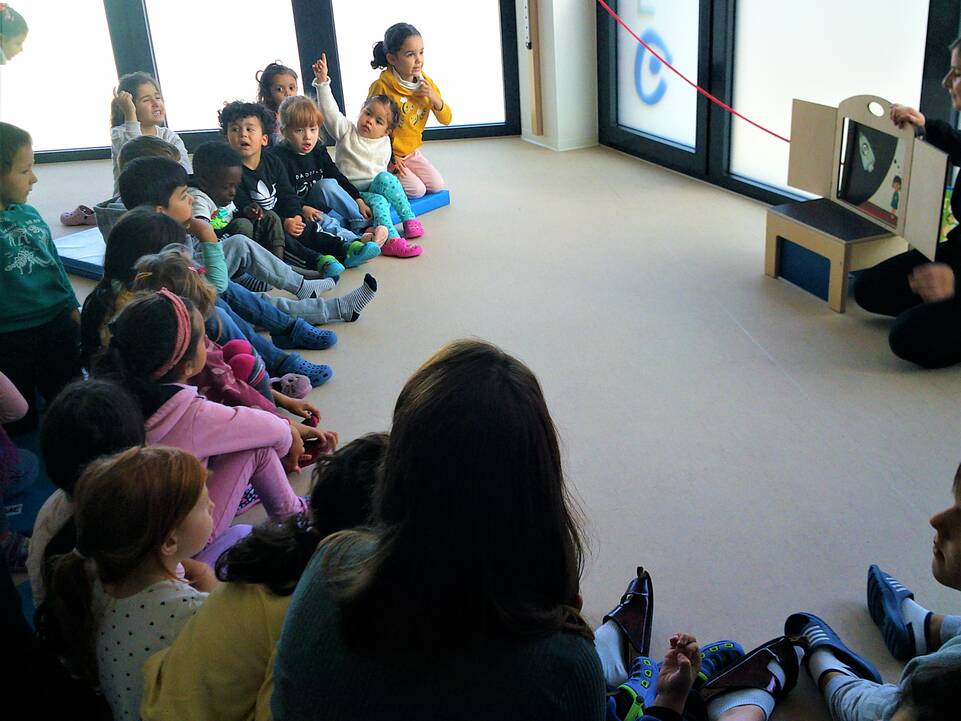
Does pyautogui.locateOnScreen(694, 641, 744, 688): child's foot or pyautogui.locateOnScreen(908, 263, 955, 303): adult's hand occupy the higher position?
pyautogui.locateOnScreen(908, 263, 955, 303): adult's hand

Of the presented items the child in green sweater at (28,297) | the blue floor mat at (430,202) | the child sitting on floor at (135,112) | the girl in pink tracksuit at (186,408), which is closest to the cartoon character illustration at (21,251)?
the child in green sweater at (28,297)

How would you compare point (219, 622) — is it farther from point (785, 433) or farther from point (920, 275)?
point (920, 275)

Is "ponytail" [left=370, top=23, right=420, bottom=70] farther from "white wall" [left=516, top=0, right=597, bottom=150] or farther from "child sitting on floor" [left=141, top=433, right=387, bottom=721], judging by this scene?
"child sitting on floor" [left=141, top=433, right=387, bottom=721]

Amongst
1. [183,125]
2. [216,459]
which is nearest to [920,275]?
[216,459]

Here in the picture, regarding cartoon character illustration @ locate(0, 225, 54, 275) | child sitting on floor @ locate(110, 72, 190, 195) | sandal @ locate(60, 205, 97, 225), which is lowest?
sandal @ locate(60, 205, 97, 225)

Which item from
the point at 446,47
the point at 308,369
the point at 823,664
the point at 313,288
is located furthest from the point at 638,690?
the point at 446,47

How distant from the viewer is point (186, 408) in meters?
1.92

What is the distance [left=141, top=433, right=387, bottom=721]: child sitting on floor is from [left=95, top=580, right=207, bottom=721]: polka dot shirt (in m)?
0.08

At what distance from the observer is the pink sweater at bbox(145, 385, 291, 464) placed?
188cm

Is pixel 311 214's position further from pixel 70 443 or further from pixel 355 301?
pixel 70 443

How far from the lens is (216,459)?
2006 mm

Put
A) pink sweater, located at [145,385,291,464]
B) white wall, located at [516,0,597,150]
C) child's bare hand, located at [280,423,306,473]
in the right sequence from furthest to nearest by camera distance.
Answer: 1. white wall, located at [516,0,597,150]
2. child's bare hand, located at [280,423,306,473]
3. pink sweater, located at [145,385,291,464]

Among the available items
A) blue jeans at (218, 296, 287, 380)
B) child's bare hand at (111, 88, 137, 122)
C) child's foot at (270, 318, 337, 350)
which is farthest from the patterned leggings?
blue jeans at (218, 296, 287, 380)

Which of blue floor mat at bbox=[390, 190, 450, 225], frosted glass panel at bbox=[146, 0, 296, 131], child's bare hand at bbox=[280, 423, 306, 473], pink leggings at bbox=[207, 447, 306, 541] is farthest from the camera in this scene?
frosted glass panel at bbox=[146, 0, 296, 131]
